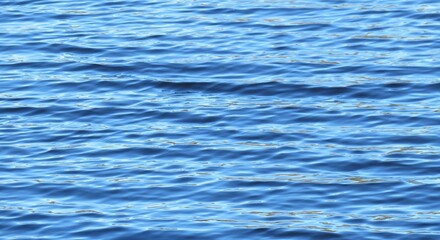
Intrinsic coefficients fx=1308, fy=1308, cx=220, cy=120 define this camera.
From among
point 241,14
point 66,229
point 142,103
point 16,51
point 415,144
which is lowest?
point 66,229

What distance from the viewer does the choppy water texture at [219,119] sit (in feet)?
46.4

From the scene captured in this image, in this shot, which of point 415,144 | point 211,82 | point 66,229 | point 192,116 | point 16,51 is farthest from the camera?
point 16,51

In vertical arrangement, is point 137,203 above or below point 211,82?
below

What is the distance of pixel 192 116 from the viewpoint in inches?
678

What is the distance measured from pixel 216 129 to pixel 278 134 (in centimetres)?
85

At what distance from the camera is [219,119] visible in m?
17.0

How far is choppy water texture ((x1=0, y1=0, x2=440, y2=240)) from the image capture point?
46.4ft

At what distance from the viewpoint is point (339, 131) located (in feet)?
53.8

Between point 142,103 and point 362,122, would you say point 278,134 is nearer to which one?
point 362,122

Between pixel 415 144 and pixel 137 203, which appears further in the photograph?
pixel 415 144

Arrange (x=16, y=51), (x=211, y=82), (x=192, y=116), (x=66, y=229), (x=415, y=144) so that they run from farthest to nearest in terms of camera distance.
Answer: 1. (x=16, y=51)
2. (x=211, y=82)
3. (x=192, y=116)
4. (x=415, y=144)
5. (x=66, y=229)

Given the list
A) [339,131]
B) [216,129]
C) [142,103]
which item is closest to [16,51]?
[142,103]

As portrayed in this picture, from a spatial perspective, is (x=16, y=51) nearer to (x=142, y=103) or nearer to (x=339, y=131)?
(x=142, y=103)

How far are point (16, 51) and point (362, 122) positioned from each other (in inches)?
251
